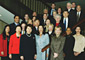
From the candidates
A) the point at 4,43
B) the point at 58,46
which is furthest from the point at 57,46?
the point at 4,43

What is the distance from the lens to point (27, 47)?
190 inches

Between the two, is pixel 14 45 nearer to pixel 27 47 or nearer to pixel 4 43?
pixel 27 47

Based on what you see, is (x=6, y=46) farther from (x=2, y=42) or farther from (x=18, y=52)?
(x=18, y=52)

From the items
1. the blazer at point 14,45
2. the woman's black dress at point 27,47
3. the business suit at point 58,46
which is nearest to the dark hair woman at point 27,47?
the woman's black dress at point 27,47

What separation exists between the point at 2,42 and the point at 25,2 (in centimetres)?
313

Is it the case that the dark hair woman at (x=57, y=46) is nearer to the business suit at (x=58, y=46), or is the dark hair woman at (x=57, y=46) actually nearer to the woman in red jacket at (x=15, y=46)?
the business suit at (x=58, y=46)

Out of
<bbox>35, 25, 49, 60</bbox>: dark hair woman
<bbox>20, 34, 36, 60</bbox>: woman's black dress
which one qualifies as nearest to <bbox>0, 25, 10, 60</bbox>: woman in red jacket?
<bbox>20, 34, 36, 60</bbox>: woman's black dress

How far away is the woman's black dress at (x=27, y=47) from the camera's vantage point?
480cm

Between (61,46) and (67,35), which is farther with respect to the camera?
(67,35)

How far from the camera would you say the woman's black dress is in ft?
15.8

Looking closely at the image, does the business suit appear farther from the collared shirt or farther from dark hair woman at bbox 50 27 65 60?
the collared shirt

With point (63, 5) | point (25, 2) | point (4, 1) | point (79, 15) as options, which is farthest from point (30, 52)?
point (63, 5)

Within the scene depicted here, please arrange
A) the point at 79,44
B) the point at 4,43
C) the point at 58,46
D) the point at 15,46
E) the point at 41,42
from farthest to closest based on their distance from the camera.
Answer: the point at 4,43, the point at 15,46, the point at 41,42, the point at 79,44, the point at 58,46

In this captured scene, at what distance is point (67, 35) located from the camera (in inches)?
190
